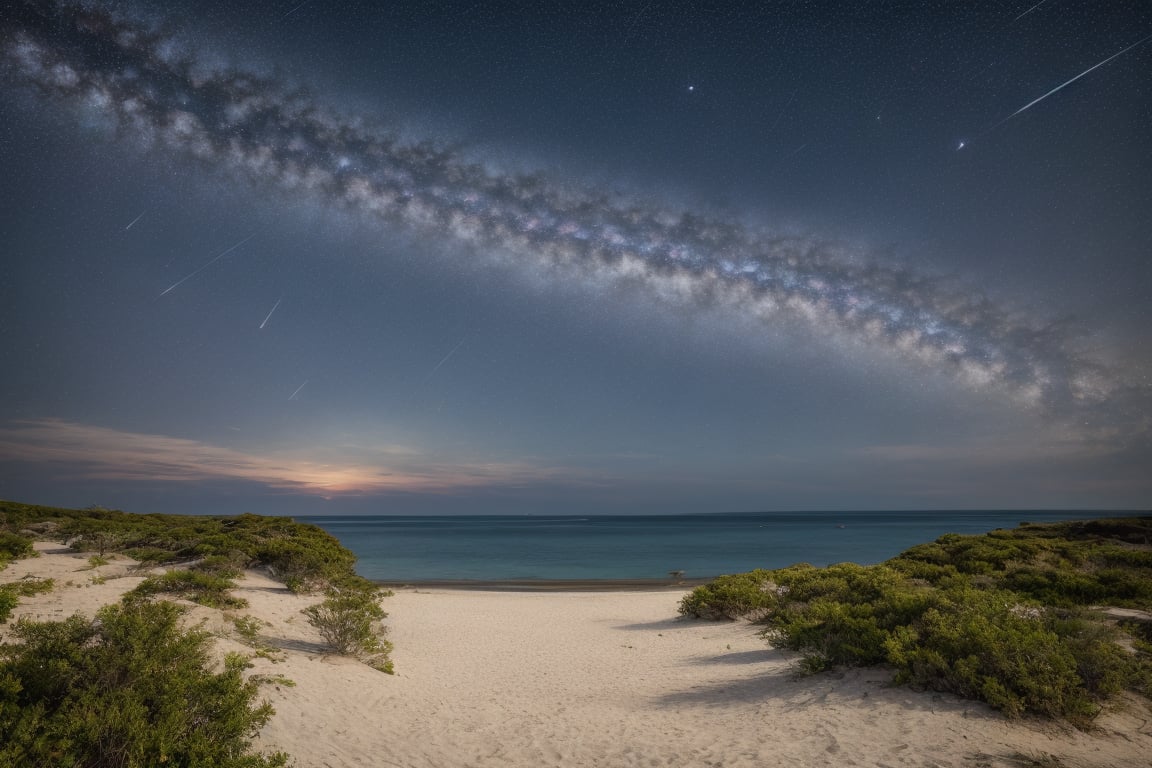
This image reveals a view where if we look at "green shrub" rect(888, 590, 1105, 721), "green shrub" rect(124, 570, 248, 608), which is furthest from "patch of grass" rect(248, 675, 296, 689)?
"green shrub" rect(888, 590, 1105, 721)

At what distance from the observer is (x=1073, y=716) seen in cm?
692

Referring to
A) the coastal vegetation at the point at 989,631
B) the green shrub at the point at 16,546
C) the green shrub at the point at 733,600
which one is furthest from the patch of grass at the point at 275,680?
the green shrub at the point at 16,546

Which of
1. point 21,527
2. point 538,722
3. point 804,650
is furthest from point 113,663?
point 21,527

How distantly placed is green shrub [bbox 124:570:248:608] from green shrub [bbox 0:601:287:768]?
827 cm

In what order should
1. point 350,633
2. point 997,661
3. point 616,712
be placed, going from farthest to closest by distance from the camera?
point 350,633 < point 616,712 < point 997,661

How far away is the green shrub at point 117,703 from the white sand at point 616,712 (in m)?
2.03

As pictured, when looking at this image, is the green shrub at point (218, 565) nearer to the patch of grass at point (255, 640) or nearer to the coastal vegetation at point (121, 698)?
the patch of grass at point (255, 640)

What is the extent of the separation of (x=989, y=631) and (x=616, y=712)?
623 centimetres

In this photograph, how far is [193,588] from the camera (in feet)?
46.6

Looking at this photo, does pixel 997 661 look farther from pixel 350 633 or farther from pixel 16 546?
pixel 16 546

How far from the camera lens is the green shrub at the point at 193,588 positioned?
13.3 m

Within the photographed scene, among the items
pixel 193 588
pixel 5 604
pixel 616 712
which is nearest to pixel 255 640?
pixel 193 588

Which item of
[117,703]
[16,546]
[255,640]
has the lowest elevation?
[255,640]

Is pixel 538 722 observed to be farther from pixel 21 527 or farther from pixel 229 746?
pixel 21 527
